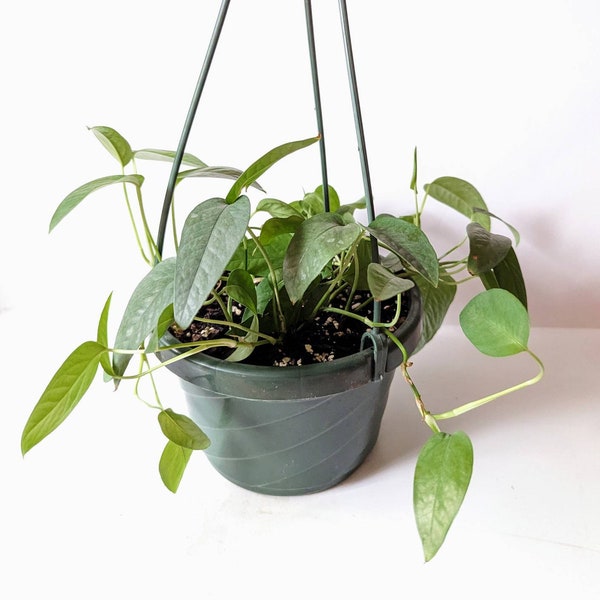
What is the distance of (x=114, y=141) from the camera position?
779 mm

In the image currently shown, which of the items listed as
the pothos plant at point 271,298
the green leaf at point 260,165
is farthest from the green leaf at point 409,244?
the green leaf at point 260,165

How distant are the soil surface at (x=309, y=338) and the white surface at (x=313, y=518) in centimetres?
22

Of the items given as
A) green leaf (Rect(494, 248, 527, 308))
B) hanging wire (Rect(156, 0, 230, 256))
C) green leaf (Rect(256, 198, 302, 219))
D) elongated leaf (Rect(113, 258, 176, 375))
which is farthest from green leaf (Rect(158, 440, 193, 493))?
green leaf (Rect(494, 248, 527, 308))

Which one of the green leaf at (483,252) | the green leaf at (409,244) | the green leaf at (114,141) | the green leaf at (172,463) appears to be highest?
the green leaf at (114,141)

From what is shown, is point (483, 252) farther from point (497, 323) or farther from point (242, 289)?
point (242, 289)

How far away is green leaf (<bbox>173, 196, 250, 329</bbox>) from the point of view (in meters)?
0.60

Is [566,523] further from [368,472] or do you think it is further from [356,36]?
[356,36]

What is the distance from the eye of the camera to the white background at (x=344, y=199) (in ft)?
2.76

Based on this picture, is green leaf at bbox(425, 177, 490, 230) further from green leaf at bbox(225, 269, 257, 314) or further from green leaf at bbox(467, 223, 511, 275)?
green leaf at bbox(225, 269, 257, 314)

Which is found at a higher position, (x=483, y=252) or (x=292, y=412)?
(x=483, y=252)

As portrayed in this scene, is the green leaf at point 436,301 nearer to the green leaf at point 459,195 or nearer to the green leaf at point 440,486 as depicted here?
the green leaf at point 459,195

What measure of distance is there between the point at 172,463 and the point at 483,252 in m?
0.43

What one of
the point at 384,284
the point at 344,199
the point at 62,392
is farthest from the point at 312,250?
the point at 344,199

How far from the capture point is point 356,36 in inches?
39.3
